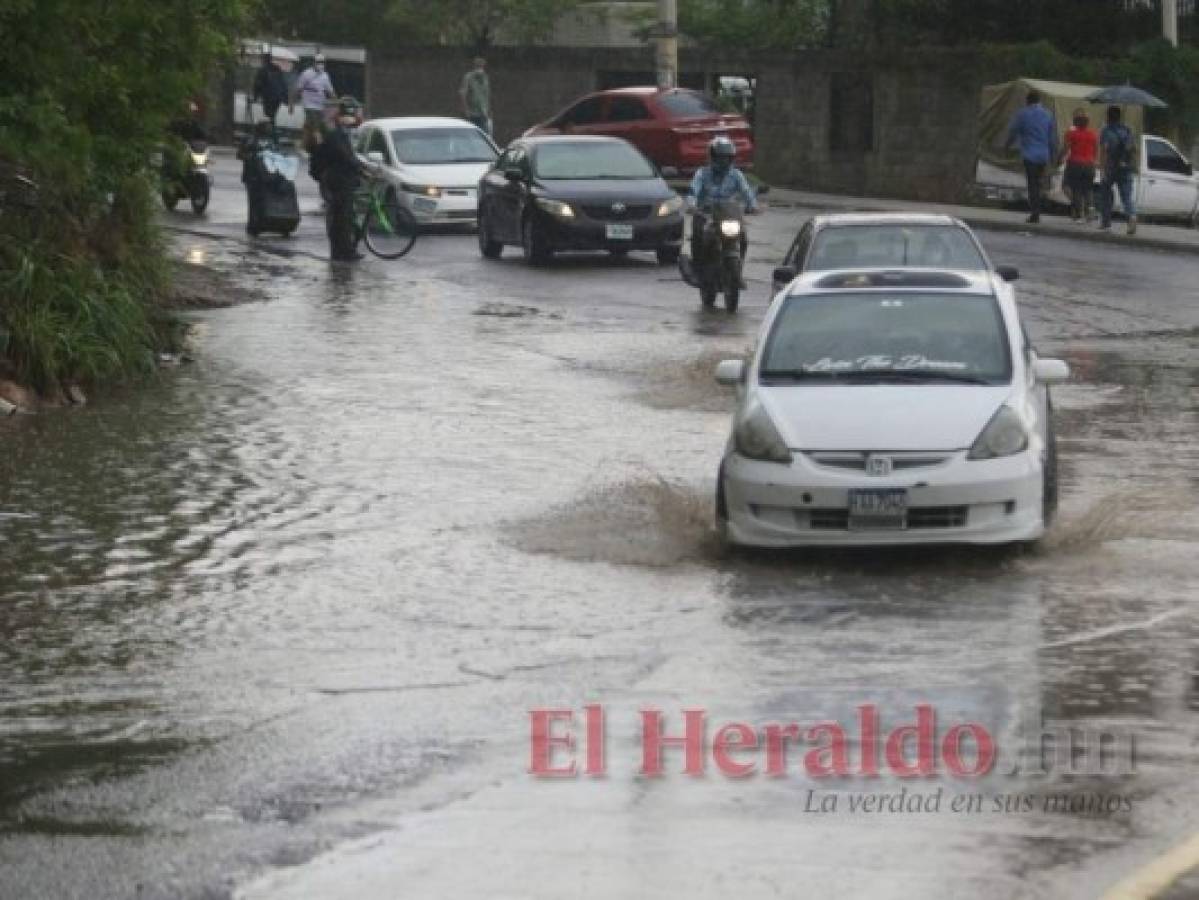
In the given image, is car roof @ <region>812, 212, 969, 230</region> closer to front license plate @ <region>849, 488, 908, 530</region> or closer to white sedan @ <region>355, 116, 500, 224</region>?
front license plate @ <region>849, 488, 908, 530</region>

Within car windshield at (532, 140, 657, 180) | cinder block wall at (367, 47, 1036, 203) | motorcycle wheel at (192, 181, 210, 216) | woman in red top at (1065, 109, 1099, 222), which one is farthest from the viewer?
cinder block wall at (367, 47, 1036, 203)

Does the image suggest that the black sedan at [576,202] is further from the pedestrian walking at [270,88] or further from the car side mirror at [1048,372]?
the car side mirror at [1048,372]

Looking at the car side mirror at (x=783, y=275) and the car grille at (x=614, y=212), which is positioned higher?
the car side mirror at (x=783, y=275)

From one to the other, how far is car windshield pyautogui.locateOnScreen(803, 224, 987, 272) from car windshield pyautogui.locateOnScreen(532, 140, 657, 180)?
12326 millimetres

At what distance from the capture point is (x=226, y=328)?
26500 millimetres

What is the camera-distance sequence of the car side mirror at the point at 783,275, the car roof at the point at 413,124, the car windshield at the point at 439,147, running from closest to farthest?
the car side mirror at the point at 783,275
the car windshield at the point at 439,147
the car roof at the point at 413,124

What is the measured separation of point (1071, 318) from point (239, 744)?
18632 mm

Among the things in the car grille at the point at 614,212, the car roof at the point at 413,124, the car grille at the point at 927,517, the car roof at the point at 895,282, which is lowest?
the car grille at the point at 614,212

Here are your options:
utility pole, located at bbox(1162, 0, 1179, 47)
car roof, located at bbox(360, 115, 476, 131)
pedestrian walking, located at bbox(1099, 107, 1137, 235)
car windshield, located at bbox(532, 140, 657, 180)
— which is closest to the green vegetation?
car windshield, located at bbox(532, 140, 657, 180)

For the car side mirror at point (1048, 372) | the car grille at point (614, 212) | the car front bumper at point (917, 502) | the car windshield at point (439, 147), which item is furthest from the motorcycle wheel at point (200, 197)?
the car front bumper at point (917, 502)

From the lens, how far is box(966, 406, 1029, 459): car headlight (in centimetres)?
1420

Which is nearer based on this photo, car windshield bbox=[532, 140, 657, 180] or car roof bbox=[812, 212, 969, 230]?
car roof bbox=[812, 212, 969, 230]

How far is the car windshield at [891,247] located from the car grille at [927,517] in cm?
704

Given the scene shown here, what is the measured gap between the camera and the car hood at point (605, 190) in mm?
32781
